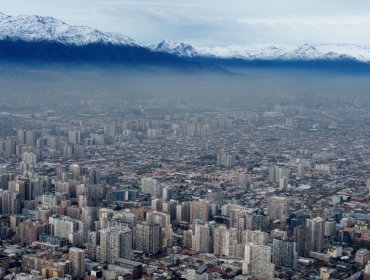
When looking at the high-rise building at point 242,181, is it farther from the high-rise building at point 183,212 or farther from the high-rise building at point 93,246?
the high-rise building at point 93,246

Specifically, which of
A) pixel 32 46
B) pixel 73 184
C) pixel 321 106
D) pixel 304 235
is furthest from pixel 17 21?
pixel 304 235

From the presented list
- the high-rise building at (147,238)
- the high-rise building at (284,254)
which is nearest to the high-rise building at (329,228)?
the high-rise building at (284,254)

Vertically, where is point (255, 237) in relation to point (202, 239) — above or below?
above

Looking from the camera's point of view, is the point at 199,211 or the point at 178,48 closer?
the point at 199,211

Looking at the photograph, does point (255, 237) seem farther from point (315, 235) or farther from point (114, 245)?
point (114, 245)

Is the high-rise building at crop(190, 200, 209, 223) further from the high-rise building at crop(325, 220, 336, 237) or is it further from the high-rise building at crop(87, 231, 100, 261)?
the high-rise building at crop(87, 231, 100, 261)

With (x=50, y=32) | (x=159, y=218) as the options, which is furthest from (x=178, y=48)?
(x=159, y=218)
